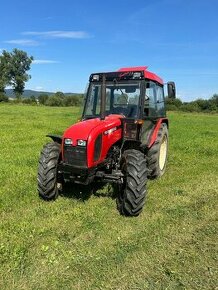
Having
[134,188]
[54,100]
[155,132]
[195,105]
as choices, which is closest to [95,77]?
[155,132]

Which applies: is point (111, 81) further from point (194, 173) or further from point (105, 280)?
point (105, 280)

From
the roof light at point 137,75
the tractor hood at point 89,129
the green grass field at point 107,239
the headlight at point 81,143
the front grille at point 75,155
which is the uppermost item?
the roof light at point 137,75

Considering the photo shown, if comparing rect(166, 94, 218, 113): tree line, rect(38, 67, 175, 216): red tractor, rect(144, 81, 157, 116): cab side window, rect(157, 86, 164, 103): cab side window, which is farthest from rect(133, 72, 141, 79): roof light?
rect(166, 94, 218, 113): tree line

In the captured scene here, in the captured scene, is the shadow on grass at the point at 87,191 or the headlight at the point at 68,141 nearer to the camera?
the headlight at the point at 68,141

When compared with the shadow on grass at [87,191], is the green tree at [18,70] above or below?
above

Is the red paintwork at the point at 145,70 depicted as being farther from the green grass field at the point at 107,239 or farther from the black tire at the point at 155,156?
the green grass field at the point at 107,239

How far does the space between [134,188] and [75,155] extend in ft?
3.41

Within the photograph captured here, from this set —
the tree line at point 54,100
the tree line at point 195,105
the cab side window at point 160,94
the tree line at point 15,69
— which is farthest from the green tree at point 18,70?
the cab side window at point 160,94

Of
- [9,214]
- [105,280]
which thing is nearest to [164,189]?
[9,214]

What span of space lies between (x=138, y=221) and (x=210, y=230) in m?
1.00

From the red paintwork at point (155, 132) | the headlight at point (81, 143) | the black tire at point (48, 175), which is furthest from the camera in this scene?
the red paintwork at point (155, 132)

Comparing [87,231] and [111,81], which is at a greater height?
[111,81]

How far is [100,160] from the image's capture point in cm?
638

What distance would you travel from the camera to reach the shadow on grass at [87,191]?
6934mm
